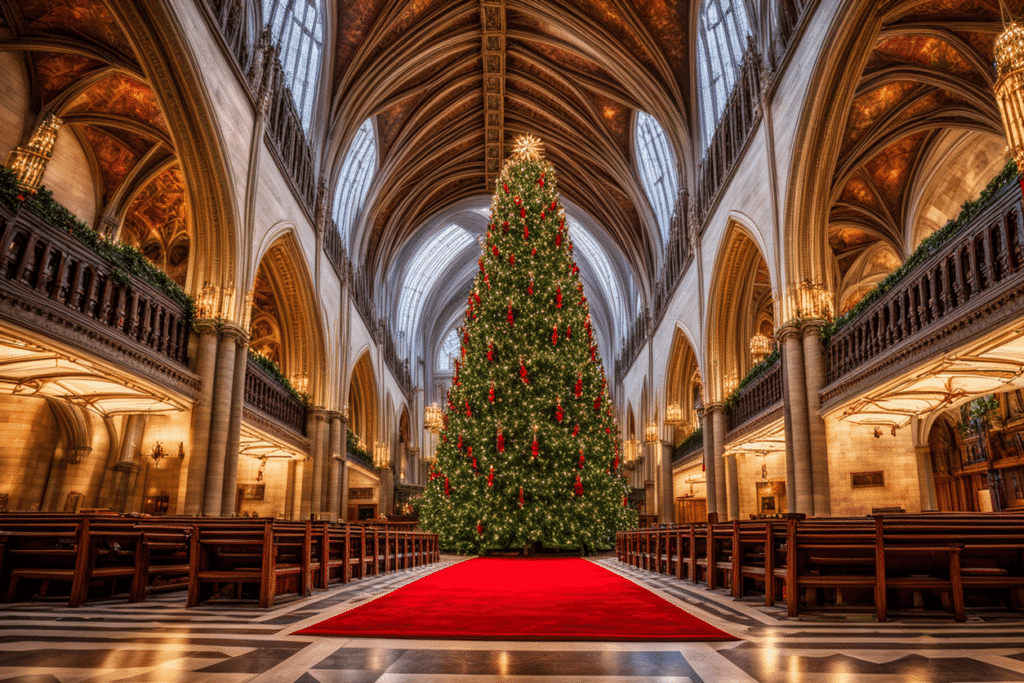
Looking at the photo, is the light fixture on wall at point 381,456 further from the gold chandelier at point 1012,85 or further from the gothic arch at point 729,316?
the gold chandelier at point 1012,85

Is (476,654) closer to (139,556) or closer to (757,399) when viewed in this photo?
(139,556)

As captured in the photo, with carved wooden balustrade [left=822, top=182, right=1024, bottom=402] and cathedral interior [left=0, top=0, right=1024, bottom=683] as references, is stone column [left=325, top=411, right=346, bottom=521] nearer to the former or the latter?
cathedral interior [left=0, top=0, right=1024, bottom=683]

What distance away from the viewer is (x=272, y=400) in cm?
1792

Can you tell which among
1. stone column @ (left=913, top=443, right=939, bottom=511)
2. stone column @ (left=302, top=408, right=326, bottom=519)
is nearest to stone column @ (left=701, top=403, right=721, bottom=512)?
stone column @ (left=913, top=443, right=939, bottom=511)

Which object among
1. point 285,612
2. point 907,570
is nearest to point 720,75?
point 907,570

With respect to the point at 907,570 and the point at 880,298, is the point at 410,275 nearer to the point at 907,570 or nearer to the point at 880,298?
the point at 880,298

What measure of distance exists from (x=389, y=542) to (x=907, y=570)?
7593 mm

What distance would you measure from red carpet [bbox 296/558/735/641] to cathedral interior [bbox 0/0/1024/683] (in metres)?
0.43

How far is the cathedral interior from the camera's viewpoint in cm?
817

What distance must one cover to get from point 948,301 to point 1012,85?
12.3 feet

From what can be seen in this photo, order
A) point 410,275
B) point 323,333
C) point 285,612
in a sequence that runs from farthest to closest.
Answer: point 410,275 → point 323,333 → point 285,612

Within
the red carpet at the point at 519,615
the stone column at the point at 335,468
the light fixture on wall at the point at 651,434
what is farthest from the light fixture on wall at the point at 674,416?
the red carpet at the point at 519,615

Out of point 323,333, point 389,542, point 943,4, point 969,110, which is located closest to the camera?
point 389,542

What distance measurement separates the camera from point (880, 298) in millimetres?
11625
